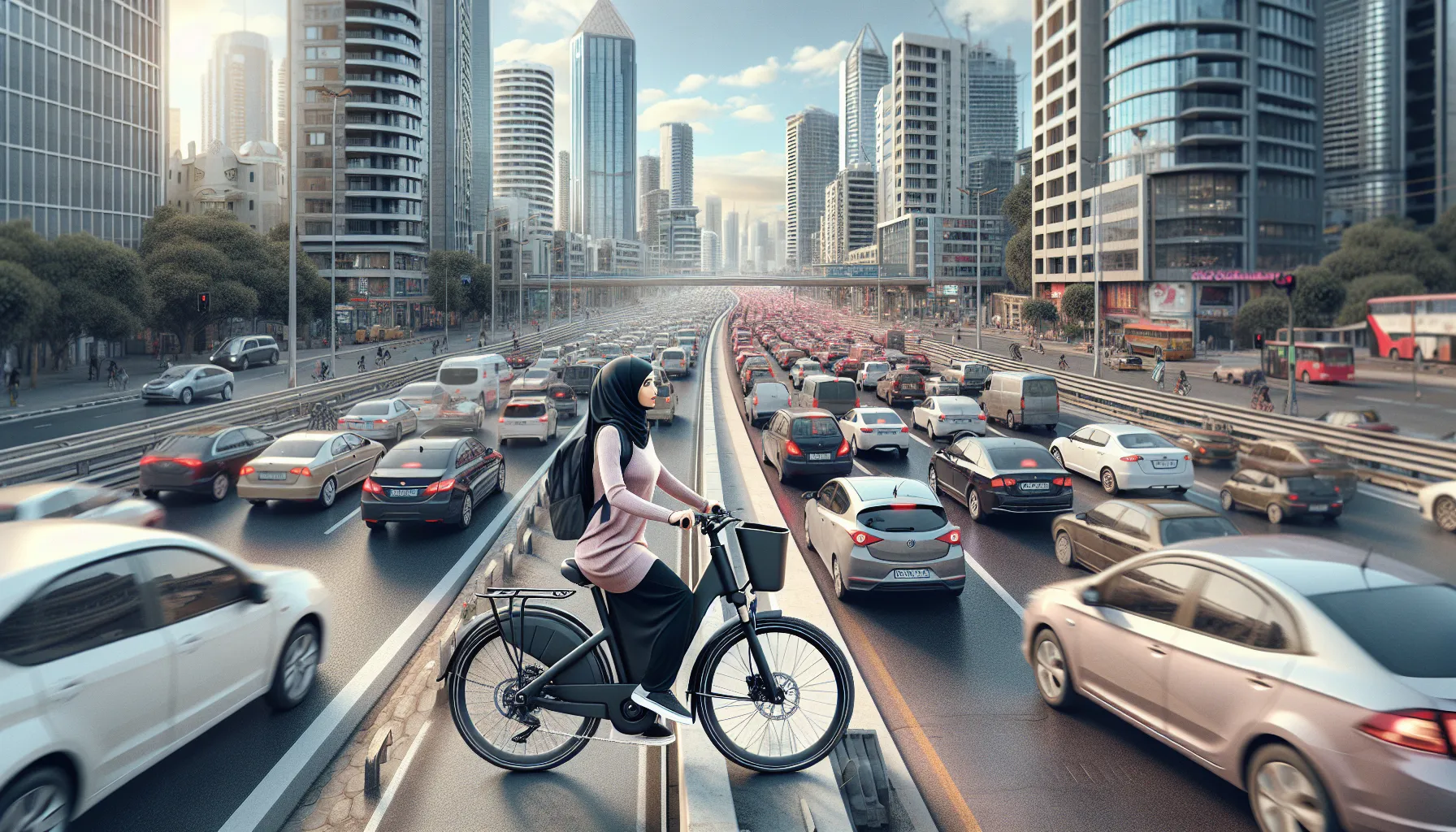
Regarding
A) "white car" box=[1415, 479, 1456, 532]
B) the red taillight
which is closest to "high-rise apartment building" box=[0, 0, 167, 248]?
"white car" box=[1415, 479, 1456, 532]

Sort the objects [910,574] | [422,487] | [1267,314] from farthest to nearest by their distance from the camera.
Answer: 1. [1267,314]
2. [422,487]
3. [910,574]

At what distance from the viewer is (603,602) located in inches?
193

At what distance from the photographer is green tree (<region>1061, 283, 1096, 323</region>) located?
7775 cm

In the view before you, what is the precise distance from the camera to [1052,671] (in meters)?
6.96

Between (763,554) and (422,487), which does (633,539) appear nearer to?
(763,554)

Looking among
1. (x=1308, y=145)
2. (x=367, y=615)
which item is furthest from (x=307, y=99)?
(x=367, y=615)

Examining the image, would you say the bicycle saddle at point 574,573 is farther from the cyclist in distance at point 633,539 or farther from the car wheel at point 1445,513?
the car wheel at point 1445,513

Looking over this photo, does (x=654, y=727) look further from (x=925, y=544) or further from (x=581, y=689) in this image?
(x=925, y=544)

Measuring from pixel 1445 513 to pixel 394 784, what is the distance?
17357 millimetres

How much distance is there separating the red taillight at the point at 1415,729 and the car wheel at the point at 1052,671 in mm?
2488

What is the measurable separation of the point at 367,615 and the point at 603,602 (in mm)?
5993

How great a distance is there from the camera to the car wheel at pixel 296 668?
6.75 meters

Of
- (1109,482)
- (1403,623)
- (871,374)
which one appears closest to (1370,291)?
(871,374)

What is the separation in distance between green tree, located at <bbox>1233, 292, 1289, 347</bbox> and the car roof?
219 ft
